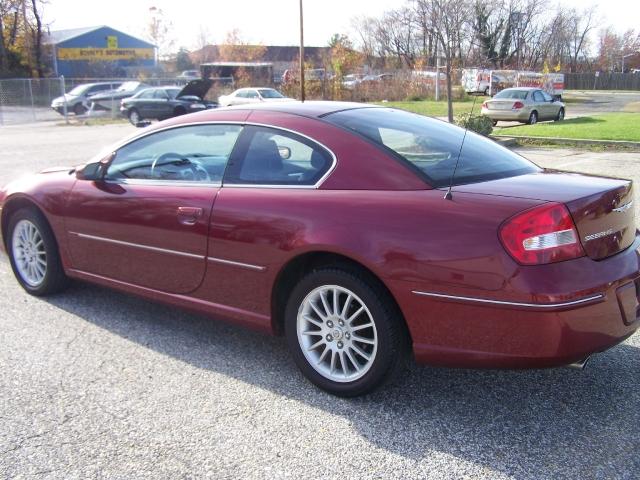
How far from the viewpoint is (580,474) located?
260cm

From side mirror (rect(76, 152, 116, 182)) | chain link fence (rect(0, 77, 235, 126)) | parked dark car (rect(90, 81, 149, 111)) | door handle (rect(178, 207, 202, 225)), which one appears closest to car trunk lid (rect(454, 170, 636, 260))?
door handle (rect(178, 207, 202, 225))

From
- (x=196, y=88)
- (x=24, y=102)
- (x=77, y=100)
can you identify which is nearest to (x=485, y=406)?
(x=196, y=88)

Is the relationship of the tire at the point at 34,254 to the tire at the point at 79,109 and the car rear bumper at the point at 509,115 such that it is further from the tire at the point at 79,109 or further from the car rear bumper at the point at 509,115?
the tire at the point at 79,109

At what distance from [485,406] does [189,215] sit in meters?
1.93

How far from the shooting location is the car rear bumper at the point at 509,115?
74.2ft

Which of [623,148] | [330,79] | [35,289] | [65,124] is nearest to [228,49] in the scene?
[330,79]

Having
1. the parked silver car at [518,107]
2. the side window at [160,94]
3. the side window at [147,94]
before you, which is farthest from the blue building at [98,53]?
the parked silver car at [518,107]

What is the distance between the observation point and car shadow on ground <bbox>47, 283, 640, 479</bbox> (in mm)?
2752

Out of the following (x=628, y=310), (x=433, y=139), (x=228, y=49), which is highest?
(x=228, y=49)

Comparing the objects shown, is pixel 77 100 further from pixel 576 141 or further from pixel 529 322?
pixel 529 322

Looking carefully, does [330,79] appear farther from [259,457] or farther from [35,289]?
[259,457]

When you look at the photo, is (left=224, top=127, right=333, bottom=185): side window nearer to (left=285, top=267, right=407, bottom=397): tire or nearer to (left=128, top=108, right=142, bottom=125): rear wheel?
(left=285, top=267, right=407, bottom=397): tire

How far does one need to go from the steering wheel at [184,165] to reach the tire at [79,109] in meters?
30.7

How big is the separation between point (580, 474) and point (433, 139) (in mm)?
1954
